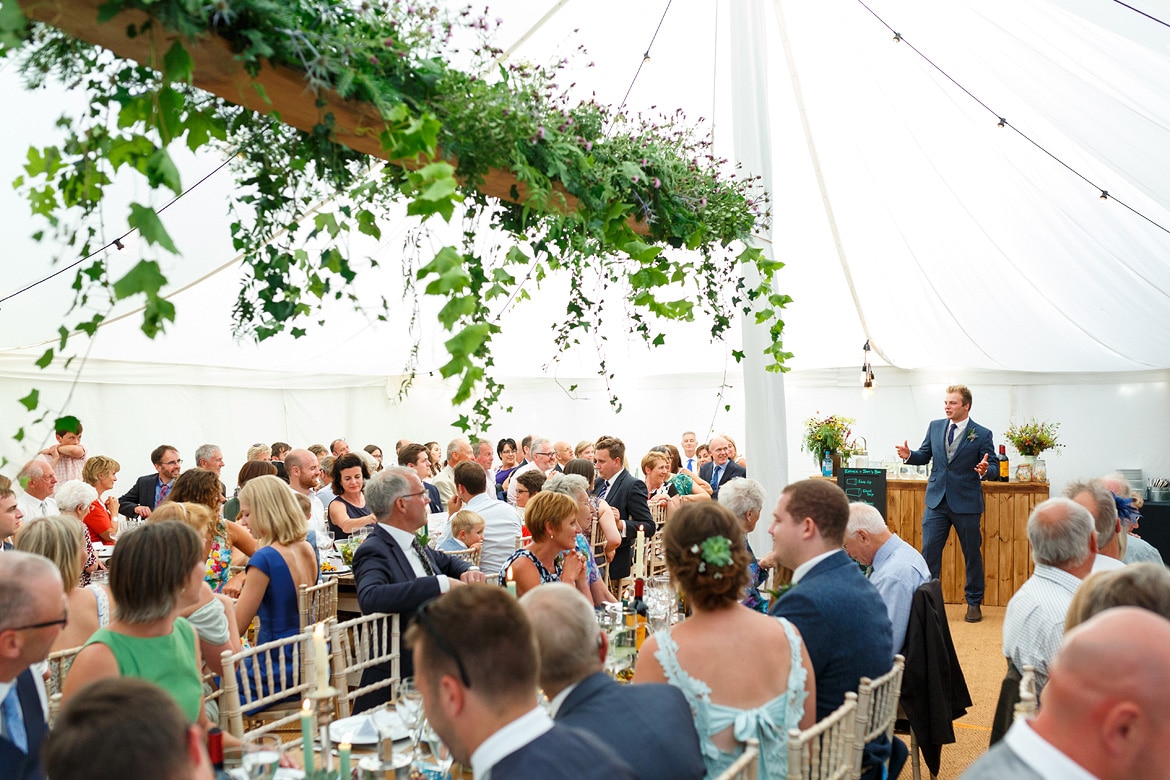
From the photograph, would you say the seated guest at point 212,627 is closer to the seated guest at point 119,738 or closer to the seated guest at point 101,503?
the seated guest at point 119,738

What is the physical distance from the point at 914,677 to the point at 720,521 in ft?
6.17

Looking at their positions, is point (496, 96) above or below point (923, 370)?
above

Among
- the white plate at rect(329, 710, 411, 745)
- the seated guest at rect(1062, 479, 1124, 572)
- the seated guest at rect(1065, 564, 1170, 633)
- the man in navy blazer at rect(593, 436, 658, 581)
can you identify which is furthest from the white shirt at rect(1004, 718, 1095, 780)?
the man in navy blazer at rect(593, 436, 658, 581)

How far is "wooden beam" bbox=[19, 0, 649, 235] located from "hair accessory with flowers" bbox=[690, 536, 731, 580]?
1.21m

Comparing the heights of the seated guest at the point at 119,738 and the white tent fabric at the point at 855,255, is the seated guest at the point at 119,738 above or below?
below

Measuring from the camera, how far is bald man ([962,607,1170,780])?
1514mm

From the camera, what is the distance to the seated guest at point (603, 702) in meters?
2.05

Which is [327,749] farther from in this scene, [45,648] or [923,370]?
[923,370]

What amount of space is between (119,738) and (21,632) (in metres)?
1.10

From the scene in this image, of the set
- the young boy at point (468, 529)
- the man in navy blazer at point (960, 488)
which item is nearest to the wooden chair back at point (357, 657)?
the young boy at point (468, 529)

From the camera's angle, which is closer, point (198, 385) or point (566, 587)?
point (566, 587)

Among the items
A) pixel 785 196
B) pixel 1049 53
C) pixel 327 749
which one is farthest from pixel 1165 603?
pixel 785 196

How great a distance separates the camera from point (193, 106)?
221 cm

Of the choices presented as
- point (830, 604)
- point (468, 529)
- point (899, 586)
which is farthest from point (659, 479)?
point (830, 604)
